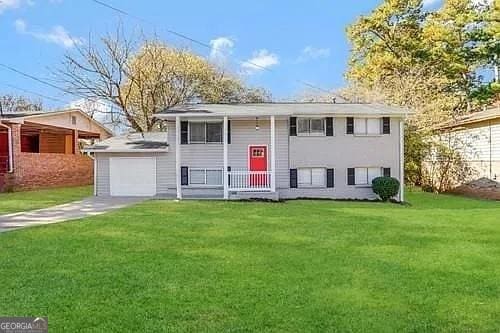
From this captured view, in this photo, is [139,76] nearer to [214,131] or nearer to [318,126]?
[214,131]

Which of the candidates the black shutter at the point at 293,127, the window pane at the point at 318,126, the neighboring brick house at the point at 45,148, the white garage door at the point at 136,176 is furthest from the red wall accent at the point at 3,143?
the window pane at the point at 318,126

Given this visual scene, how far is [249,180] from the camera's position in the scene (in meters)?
20.5

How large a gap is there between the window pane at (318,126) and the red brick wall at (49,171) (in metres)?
14.1

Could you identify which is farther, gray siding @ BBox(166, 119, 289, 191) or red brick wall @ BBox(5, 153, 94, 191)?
red brick wall @ BBox(5, 153, 94, 191)

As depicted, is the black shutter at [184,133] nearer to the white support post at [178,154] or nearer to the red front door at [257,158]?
the white support post at [178,154]

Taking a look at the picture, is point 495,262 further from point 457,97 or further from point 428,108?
point 457,97

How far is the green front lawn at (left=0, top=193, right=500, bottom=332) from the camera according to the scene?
16.0 ft

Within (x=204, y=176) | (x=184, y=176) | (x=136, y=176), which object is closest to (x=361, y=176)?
(x=204, y=176)

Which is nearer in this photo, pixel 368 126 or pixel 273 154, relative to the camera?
pixel 273 154

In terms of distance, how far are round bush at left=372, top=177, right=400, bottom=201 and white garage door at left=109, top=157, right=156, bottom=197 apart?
9.00m

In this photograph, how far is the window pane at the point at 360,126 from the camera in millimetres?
21000

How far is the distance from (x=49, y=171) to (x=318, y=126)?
590 inches

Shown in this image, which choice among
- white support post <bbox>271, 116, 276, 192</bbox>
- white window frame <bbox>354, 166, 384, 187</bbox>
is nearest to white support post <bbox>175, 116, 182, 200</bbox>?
white support post <bbox>271, 116, 276, 192</bbox>

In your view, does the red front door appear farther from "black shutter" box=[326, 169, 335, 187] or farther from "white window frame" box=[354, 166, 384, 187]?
"white window frame" box=[354, 166, 384, 187]
